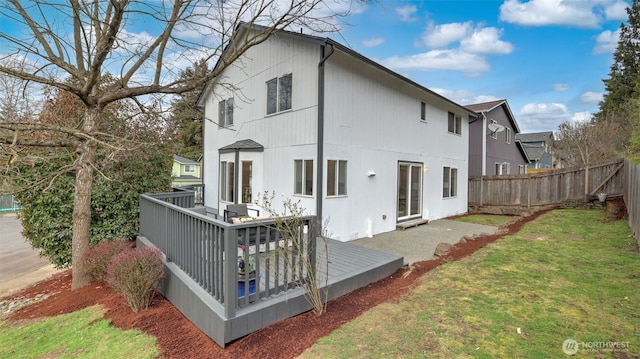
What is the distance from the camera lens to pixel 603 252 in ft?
19.2

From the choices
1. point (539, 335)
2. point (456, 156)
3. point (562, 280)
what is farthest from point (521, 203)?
point (539, 335)

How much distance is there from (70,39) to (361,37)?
6.07 meters

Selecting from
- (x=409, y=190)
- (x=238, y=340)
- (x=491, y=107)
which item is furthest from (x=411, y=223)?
(x=491, y=107)

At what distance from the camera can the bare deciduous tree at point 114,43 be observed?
191 inches

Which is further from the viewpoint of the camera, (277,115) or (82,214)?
(277,115)

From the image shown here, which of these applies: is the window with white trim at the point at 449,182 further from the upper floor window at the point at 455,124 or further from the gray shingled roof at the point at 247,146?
the gray shingled roof at the point at 247,146

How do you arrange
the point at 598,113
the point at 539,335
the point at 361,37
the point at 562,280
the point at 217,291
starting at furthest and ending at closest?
the point at 598,113 → the point at 361,37 → the point at 562,280 → the point at 217,291 → the point at 539,335

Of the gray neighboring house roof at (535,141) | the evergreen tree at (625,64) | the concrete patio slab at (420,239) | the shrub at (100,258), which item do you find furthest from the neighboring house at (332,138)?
the gray neighboring house roof at (535,141)

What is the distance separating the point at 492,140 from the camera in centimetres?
1830

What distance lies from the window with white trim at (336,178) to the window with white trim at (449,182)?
6.40 m

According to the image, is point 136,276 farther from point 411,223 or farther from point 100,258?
point 411,223

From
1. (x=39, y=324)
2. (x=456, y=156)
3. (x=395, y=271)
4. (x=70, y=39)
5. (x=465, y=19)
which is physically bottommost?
(x=39, y=324)

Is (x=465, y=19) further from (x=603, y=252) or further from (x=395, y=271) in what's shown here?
(x=395, y=271)

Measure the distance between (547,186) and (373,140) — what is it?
966 cm
